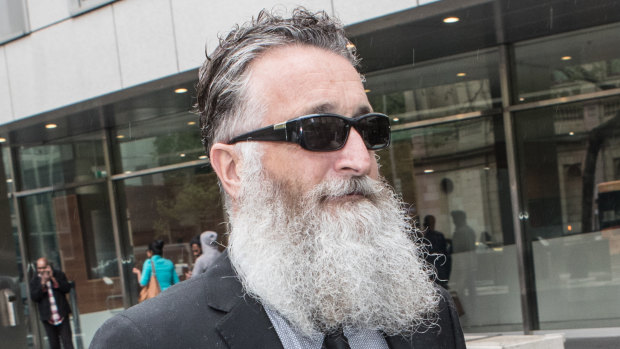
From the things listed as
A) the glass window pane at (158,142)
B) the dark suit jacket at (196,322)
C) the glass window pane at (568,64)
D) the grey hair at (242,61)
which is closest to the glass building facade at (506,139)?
the glass window pane at (568,64)

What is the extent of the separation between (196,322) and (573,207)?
25.8ft

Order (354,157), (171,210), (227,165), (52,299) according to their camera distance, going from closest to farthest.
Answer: (354,157), (227,165), (52,299), (171,210)

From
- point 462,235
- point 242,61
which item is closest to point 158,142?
point 462,235

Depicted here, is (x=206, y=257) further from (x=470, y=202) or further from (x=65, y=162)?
(x=65, y=162)

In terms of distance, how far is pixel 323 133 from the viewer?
5.22 feet

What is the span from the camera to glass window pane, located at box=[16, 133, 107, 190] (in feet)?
44.0

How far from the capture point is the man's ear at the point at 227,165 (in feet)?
5.73

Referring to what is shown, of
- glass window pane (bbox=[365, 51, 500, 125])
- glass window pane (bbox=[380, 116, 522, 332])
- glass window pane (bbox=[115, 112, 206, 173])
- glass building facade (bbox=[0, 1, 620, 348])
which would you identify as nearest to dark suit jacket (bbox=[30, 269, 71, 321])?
glass building facade (bbox=[0, 1, 620, 348])

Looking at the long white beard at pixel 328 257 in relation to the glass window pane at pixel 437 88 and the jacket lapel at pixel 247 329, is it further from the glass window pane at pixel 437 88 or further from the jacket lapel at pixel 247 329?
the glass window pane at pixel 437 88

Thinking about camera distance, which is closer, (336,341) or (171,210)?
(336,341)

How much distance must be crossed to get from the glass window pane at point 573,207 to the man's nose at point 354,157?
7399 millimetres

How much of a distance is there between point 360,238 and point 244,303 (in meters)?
0.29

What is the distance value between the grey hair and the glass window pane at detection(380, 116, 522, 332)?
7.71 meters

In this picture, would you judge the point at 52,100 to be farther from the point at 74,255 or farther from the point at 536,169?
the point at 536,169
